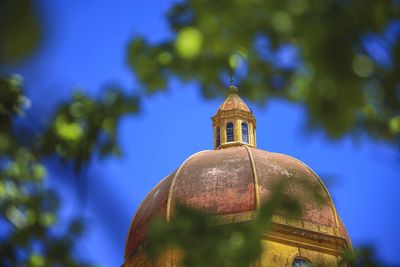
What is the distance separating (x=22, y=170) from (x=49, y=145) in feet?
0.69

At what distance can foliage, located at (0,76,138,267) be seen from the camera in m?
4.81

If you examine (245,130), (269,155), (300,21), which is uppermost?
(245,130)

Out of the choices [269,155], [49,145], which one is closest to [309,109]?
[49,145]

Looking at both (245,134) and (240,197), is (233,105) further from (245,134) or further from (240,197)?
(240,197)

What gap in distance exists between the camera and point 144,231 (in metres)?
19.0

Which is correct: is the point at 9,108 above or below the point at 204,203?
below

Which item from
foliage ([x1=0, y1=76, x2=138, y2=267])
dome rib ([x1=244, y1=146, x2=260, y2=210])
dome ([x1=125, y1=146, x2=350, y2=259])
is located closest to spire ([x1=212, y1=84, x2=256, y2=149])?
dome ([x1=125, y1=146, x2=350, y2=259])

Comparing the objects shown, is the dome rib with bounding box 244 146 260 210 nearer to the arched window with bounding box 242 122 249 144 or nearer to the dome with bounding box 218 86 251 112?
the arched window with bounding box 242 122 249 144

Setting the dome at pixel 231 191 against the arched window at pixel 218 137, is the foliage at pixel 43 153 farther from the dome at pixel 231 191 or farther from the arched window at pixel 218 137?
the arched window at pixel 218 137

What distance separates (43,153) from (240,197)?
541 inches

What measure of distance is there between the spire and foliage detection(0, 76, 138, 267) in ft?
56.0

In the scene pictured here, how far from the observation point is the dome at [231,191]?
60.2ft

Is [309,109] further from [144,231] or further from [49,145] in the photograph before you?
[144,231]

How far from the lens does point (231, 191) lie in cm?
1877
